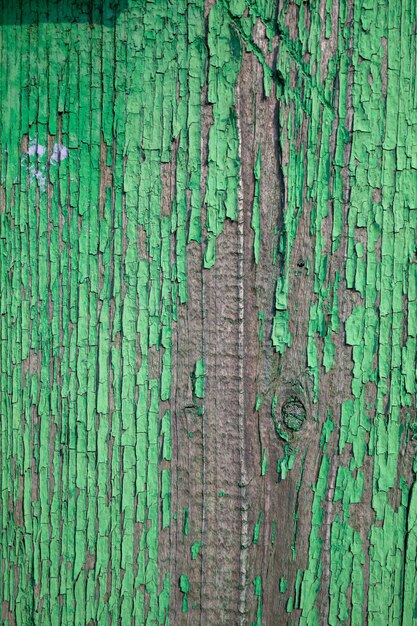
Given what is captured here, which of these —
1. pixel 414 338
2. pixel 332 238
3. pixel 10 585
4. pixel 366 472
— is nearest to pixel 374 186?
pixel 332 238

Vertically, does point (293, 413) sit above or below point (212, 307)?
below

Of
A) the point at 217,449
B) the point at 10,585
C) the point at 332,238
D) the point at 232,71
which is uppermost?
the point at 232,71

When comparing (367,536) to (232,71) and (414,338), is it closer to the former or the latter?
(414,338)

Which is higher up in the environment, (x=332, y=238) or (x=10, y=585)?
(x=332, y=238)
